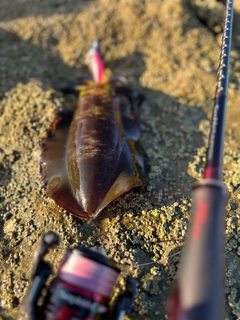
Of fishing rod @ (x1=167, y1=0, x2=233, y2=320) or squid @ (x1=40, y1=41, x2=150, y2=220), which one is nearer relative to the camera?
fishing rod @ (x1=167, y1=0, x2=233, y2=320)

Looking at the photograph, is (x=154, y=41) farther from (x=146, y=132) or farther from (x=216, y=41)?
(x=146, y=132)

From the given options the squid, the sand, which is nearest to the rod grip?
the sand

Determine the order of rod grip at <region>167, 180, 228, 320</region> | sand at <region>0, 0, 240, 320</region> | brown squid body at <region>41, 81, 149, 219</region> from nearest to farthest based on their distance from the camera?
rod grip at <region>167, 180, 228, 320</region>
sand at <region>0, 0, 240, 320</region>
brown squid body at <region>41, 81, 149, 219</region>

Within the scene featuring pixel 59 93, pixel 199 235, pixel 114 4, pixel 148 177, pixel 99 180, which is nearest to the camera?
pixel 199 235

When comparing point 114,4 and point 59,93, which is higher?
point 114,4

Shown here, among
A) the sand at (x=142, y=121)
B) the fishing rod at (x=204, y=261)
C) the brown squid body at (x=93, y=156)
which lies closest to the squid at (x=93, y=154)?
the brown squid body at (x=93, y=156)

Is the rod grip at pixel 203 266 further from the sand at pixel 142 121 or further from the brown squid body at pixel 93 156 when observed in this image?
the brown squid body at pixel 93 156

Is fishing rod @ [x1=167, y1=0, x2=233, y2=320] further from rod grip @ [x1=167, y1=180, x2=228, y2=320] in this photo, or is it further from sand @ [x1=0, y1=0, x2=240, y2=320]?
sand @ [x1=0, y1=0, x2=240, y2=320]

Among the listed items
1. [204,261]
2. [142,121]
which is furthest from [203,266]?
[142,121]

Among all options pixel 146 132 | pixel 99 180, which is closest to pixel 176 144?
pixel 146 132

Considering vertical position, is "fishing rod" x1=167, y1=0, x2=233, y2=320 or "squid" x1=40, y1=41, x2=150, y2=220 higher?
"squid" x1=40, y1=41, x2=150, y2=220
